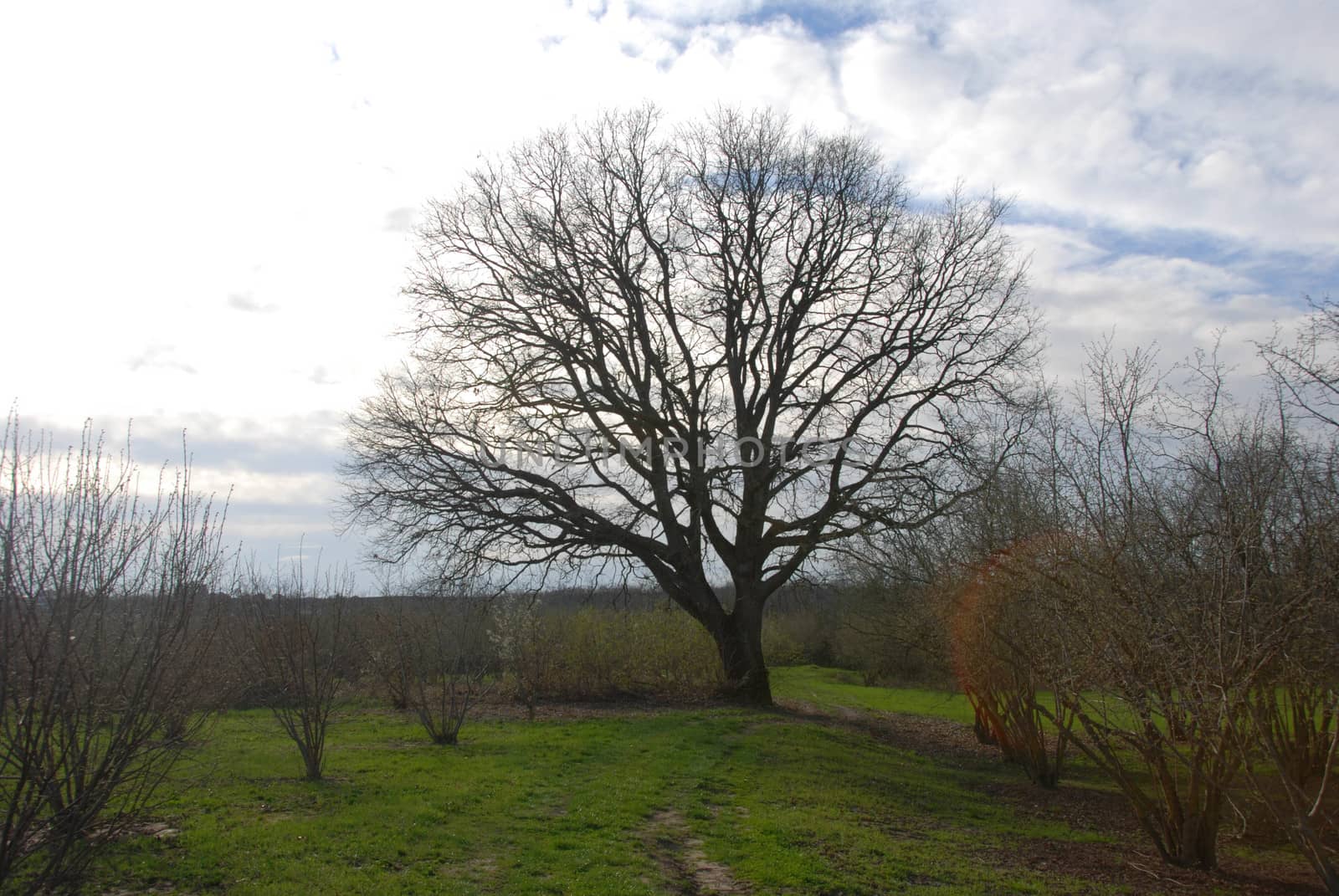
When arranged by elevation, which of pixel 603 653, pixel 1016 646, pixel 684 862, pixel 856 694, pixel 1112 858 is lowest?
pixel 856 694

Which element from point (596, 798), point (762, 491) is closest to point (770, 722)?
point (762, 491)

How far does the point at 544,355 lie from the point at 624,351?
2190mm

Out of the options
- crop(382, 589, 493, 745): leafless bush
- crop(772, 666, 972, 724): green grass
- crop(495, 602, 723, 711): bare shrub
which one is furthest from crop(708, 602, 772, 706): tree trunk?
crop(382, 589, 493, 745): leafless bush

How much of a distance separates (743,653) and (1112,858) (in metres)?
11.4

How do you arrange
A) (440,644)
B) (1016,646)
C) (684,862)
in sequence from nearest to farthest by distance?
(684,862)
(1016,646)
(440,644)

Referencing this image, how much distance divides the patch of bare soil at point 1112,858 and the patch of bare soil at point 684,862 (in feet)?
10.1

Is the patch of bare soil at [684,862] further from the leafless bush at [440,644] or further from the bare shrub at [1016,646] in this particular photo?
the leafless bush at [440,644]

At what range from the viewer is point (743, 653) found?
794 inches

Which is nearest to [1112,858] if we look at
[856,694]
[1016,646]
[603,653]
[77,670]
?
[1016,646]

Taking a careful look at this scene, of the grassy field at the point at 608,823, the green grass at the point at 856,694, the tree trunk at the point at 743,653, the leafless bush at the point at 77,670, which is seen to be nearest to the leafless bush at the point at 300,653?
the grassy field at the point at 608,823

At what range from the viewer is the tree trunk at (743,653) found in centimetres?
2008

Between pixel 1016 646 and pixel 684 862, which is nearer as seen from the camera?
pixel 684 862

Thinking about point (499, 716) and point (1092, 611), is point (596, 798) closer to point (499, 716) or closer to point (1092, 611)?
point (1092, 611)

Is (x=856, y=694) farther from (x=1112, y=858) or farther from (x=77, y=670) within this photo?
(x=77, y=670)
